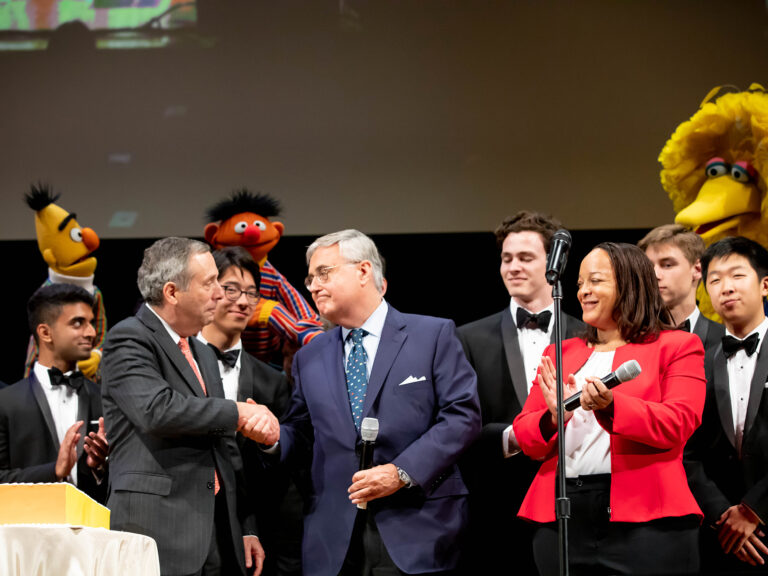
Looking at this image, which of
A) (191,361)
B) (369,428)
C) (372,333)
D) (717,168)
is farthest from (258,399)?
(717,168)

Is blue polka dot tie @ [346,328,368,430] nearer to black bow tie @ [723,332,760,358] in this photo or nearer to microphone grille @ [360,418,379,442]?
microphone grille @ [360,418,379,442]

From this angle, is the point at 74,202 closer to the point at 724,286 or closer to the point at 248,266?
→ the point at 248,266

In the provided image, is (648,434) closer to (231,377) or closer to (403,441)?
(403,441)

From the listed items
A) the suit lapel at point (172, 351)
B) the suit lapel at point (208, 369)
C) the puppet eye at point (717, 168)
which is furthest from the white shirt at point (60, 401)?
the puppet eye at point (717, 168)

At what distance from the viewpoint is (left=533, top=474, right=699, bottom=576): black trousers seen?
251cm

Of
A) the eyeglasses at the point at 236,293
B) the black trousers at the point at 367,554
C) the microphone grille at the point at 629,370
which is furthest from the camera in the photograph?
the eyeglasses at the point at 236,293

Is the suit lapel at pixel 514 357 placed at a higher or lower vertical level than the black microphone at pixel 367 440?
higher

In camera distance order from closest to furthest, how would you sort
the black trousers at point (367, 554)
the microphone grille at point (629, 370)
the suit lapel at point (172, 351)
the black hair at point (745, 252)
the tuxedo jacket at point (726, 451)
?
the microphone grille at point (629, 370)
the black trousers at point (367, 554)
the suit lapel at point (172, 351)
the tuxedo jacket at point (726, 451)
the black hair at point (745, 252)

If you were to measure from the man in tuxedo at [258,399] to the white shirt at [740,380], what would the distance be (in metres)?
1.56

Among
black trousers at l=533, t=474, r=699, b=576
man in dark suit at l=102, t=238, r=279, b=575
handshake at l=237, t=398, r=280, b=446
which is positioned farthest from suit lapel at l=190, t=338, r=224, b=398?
black trousers at l=533, t=474, r=699, b=576

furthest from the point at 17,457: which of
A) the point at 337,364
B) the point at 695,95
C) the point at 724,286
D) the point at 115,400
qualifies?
the point at 695,95

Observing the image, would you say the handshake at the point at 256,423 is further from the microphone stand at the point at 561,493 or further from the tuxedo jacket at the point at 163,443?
the microphone stand at the point at 561,493

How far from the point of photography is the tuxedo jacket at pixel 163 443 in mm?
2703

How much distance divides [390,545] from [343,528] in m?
0.16
